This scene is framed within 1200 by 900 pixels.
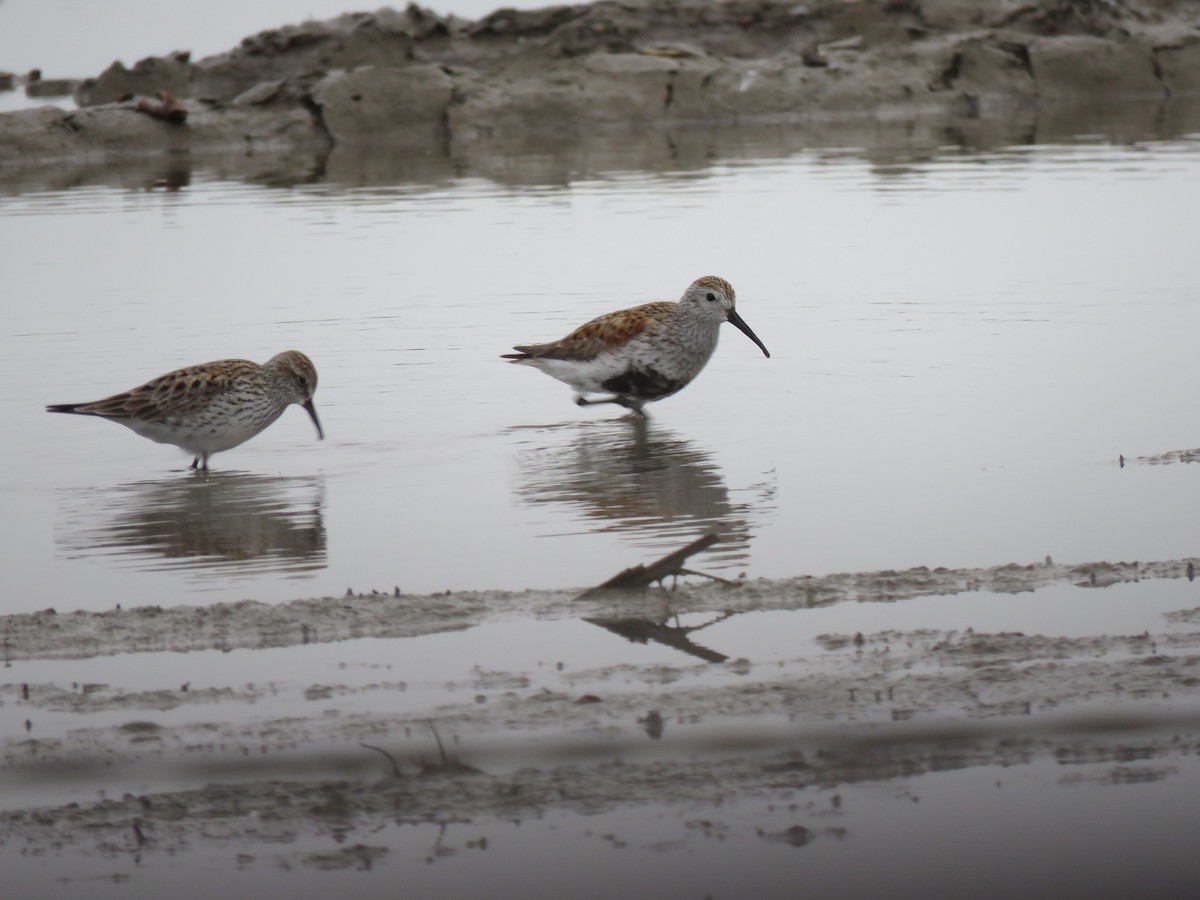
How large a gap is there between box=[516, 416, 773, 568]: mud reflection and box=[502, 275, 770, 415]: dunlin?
0.86ft

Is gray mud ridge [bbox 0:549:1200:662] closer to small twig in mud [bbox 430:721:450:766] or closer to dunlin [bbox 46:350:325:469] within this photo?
small twig in mud [bbox 430:721:450:766]

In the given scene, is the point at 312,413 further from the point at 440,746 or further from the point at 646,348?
the point at 440,746

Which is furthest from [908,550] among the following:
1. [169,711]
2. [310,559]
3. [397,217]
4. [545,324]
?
[397,217]

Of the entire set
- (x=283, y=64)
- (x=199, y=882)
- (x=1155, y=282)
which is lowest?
(x=199, y=882)

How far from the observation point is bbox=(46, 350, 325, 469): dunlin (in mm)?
9469

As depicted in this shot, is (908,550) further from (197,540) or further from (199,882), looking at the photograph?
(199,882)

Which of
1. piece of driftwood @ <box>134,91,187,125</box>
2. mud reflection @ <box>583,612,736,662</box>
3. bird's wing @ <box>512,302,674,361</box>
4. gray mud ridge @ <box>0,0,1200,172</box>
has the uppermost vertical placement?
gray mud ridge @ <box>0,0,1200,172</box>

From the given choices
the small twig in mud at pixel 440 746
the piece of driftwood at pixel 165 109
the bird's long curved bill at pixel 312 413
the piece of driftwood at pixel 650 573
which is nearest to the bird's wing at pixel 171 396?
the bird's long curved bill at pixel 312 413

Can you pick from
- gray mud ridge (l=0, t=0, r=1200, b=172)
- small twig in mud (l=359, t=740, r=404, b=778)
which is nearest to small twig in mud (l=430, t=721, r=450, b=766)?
small twig in mud (l=359, t=740, r=404, b=778)

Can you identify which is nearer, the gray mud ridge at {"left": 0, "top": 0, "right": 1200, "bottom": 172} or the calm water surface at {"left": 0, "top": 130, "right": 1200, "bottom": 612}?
the calm water surface at {"left": 0, "top": 130, "right": 1200, "bottom": 612}

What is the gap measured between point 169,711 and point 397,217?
15697 mm

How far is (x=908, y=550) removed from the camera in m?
7.30

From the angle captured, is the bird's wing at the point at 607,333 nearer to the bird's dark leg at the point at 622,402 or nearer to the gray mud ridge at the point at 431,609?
the bird's dark leg at the point at 622,402

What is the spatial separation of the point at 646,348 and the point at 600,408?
0.97m
